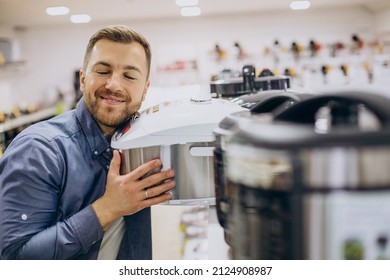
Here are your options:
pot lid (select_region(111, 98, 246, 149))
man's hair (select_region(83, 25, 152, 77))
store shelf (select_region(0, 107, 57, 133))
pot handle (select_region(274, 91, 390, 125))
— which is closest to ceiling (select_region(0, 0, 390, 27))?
man's hair (select_region(83, 25, 152, 77))

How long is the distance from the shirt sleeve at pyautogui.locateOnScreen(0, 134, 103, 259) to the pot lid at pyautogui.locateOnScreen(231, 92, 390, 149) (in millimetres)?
438

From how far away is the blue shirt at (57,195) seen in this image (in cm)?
76

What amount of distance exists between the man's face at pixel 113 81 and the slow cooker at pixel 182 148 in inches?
4.9

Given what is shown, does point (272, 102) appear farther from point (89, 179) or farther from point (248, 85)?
point (248, 85)

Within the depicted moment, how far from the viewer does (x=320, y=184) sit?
0.36 meters

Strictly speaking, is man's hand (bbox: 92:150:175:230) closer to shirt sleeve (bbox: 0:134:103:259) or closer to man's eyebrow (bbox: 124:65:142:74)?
shirt sleeve (bbox: 0:134:103:259)

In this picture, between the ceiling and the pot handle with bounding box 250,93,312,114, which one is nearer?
the pot handle with bounding box 250,93,312,114

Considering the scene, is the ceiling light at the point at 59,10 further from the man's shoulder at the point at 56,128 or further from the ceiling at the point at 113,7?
the man's shoulder at the point at 56,128

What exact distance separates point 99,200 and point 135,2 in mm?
1270

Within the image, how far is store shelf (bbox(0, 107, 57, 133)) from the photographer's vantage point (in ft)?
9.68

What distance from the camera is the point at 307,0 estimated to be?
2215 millimetres

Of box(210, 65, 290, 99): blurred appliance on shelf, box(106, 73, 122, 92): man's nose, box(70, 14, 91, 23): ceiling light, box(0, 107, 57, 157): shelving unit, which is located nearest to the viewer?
box(106, 73, 122, 92): man's nose

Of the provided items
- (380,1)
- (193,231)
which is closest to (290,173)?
(193,231)
